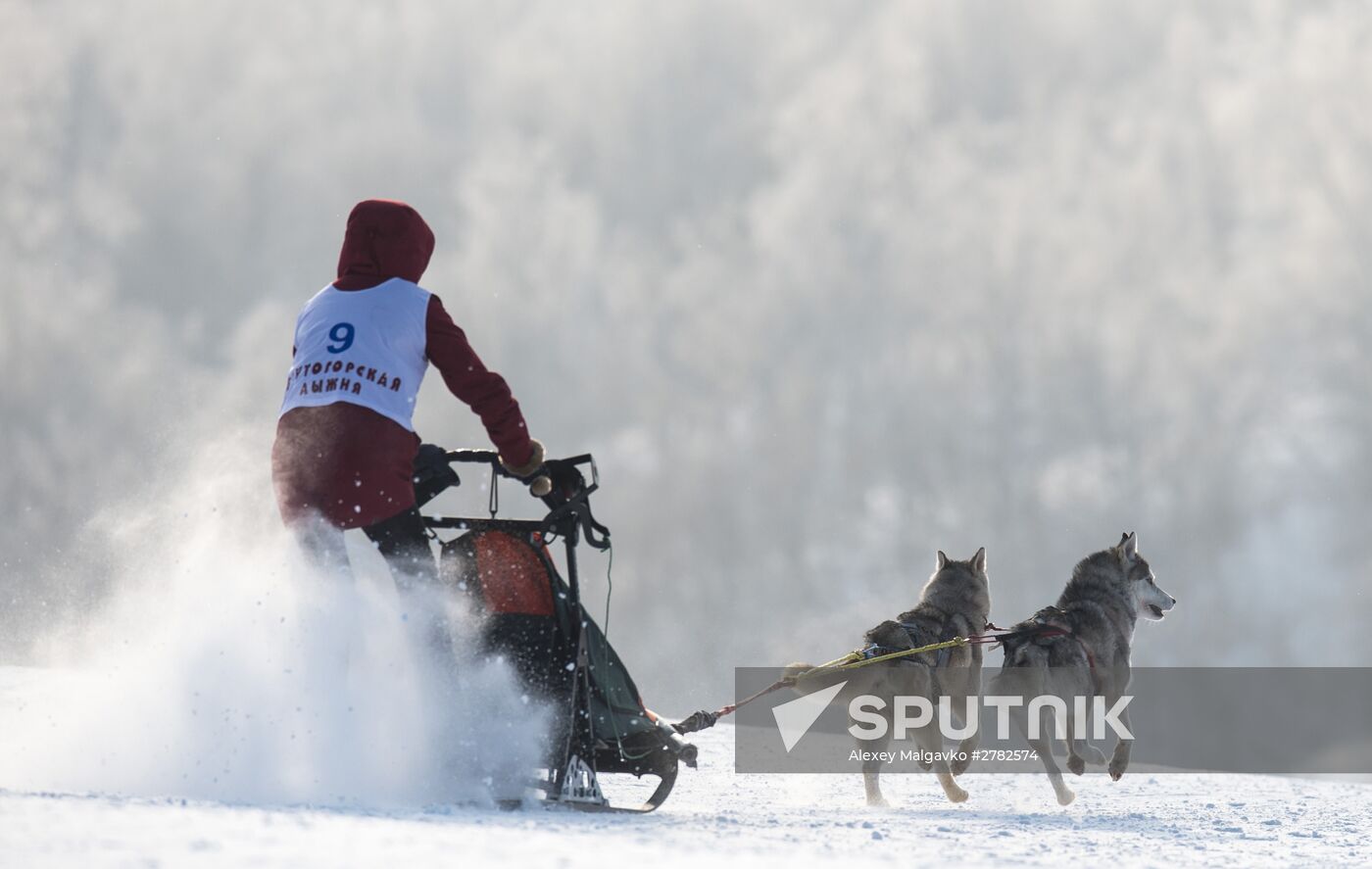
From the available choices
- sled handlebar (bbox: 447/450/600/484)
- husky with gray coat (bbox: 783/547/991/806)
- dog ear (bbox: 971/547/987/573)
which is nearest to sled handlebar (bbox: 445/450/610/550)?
sled handlebar (bbox: 447/450/600/484)

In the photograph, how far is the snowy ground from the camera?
2.74 metres

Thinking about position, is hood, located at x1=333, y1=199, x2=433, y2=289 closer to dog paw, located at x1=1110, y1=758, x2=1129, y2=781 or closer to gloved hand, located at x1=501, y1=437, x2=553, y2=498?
gloved hand, located at x1=501, y1=437, x2=553, y2=498

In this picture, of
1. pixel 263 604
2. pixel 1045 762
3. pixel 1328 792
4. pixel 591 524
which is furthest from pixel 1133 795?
pixel 263 604

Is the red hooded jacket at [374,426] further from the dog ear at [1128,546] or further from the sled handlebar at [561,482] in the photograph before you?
the dog ear at [1128,546]

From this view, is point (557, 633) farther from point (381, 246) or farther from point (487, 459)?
point (381, 246)

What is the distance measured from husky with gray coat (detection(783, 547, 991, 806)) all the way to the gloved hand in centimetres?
236

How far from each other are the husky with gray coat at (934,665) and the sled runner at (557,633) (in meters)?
2.01

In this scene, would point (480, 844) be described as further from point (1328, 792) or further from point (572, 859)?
point (1328, 792)

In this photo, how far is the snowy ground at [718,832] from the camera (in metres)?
2.74

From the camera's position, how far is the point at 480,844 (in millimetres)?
3037

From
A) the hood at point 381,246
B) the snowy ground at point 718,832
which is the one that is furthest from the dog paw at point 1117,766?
the hood at point 381,246

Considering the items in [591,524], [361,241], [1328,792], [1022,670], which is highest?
[361,241]

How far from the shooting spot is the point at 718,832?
402 centimetres

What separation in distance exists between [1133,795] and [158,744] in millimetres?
6422
